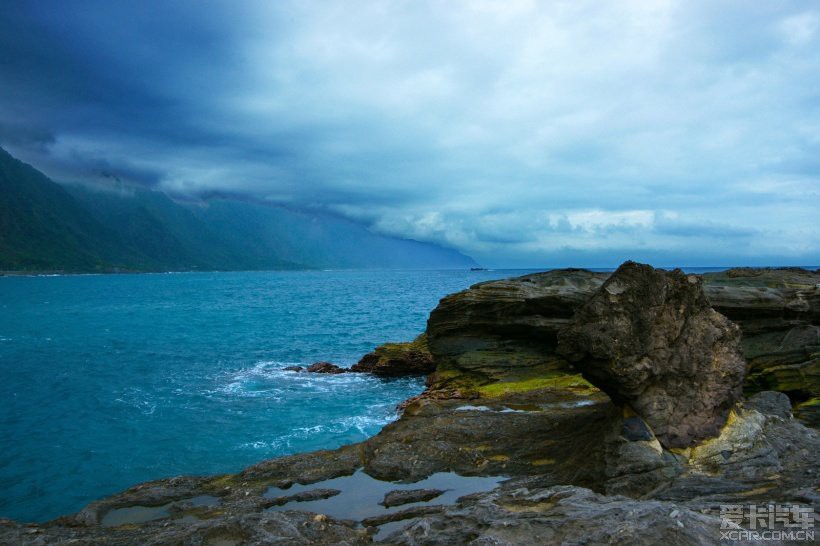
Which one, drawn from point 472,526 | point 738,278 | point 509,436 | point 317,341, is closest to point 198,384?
point 317,341

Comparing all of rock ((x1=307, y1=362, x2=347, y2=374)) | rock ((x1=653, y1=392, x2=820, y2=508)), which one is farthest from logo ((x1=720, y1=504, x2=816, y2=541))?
rock ((x1=307, y1=362, x2=347, y2=374))

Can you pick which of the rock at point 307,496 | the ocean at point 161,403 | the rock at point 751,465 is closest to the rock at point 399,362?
the ocean at point 161,403

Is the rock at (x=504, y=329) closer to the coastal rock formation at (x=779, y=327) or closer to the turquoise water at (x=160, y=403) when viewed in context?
the turquoise water at (x=160, y=403)

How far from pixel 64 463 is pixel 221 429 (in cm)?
691

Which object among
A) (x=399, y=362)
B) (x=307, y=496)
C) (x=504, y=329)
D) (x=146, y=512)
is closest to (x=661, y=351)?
(x=307, y=496)

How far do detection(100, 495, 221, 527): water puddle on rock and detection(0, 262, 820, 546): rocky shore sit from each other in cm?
6

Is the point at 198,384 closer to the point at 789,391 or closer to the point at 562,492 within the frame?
the point at 562,492

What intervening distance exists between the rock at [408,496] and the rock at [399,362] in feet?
85.4

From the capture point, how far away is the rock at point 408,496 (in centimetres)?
1382

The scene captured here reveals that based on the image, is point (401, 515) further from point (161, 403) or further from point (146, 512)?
point (161, 403)

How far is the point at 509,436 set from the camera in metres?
17.5

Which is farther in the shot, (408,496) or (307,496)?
(307,496)

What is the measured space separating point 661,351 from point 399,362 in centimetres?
2830

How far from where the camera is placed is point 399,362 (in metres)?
40.6
